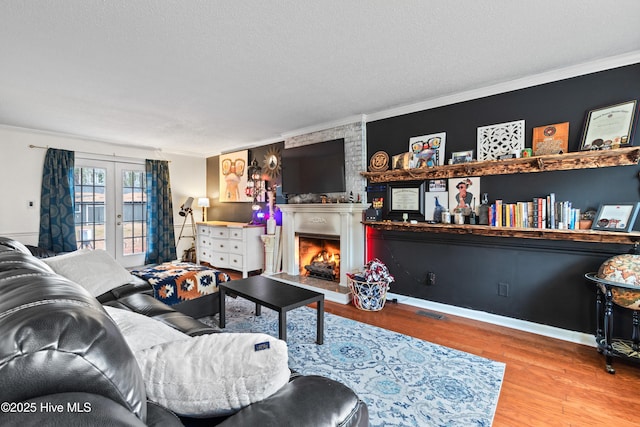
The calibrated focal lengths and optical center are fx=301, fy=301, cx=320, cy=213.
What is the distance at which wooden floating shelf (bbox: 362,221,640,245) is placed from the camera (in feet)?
7.85

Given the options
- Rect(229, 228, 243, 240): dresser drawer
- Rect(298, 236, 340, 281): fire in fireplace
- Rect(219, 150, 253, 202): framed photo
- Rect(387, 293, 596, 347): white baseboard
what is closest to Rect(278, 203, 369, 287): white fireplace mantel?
Rect(298, 236, 340, 281): fire in fireplace

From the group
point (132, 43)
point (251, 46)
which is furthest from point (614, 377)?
point (132, 43)

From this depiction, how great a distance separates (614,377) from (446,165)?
2.17 m

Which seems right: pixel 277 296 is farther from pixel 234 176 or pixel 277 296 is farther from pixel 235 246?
pixel 234 176

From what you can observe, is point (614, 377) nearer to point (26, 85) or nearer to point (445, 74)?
point (445, 74)

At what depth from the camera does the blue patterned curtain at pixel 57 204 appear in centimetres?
459

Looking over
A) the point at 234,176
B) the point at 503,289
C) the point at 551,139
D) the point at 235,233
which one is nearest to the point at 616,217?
the point at 551,139

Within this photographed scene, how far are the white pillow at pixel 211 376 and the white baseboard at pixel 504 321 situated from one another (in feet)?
9.75

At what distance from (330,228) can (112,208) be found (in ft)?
13.3

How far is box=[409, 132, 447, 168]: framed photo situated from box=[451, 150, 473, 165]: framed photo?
0.43 ft

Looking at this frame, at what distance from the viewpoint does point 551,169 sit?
2.73 m

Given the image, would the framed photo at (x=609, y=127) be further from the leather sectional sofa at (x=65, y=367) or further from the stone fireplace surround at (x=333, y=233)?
the leather sectional sofa at (x=65, y=367)

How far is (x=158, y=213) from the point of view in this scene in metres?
5.81

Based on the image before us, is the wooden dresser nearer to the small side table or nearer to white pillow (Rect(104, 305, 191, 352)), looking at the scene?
white pillow (Rect(104, 305, 191, 352))
